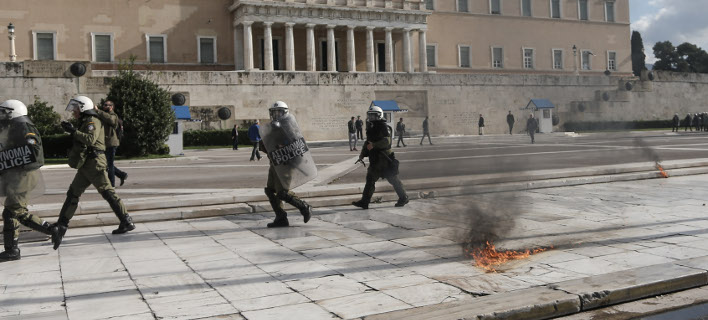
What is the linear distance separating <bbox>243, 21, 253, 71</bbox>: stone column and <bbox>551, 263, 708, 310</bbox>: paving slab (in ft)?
139

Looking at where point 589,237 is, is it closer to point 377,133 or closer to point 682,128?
point 377,133

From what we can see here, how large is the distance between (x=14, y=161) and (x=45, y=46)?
40.6 metres

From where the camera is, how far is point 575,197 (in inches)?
427

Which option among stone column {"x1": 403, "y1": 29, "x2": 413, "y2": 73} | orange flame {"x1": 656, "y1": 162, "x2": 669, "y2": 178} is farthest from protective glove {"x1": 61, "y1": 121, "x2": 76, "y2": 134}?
stone column {"x1": 403, "y1": 29, "x2": 413, "y2": 73}

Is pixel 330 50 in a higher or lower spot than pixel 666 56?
lower

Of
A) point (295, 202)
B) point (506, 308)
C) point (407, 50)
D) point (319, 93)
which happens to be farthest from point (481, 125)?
point (506, 308)

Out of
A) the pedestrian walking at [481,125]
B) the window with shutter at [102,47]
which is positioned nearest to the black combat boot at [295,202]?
the pedestrian walking at [481,125]

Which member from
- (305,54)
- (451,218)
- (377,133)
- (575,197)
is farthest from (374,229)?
(305,54)

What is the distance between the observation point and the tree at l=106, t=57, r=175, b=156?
24.6 metres

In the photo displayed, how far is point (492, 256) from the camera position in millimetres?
6129

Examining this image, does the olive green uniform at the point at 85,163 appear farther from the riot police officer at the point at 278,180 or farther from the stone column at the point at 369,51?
the stone column at the point at 369,51

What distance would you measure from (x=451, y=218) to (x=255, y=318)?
4.81 meters

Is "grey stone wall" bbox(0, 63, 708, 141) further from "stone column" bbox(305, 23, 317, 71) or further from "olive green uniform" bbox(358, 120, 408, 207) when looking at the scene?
"olive green uniform" bbox(358, 120, 408, 207)

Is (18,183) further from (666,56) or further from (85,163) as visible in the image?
(666,56)
